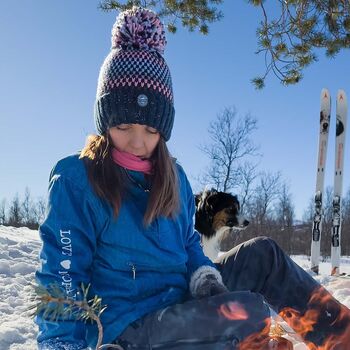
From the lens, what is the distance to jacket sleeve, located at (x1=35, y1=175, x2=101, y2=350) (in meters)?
1.52

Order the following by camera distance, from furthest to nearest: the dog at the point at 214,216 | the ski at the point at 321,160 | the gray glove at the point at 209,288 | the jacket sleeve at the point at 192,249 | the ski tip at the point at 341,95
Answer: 1. the ski tip at the point at 341,95
2. the ski at the point at 321,160
3. the dog at the point at 214,216
4. the jacket sleeve at the point at 192,249
5. the gray glove at the point at 209,288

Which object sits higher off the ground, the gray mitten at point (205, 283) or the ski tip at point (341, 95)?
the ski tip at point (341, 95)

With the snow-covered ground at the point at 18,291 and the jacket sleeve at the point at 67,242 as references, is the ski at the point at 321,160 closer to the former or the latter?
the snow-covered ground at the point at 18,291

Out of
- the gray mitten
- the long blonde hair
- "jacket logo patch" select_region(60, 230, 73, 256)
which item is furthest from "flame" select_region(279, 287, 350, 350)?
"jacket logo patch" select_region(60, 230, 73, 256)

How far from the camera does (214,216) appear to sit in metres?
7.14

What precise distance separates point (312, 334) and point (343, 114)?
24.5ft

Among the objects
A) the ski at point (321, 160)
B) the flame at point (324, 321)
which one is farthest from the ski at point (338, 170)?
the flame at point (324, 321)

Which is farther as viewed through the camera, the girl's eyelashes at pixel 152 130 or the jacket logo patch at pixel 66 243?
the girl's eyelashes at pixel 152 130

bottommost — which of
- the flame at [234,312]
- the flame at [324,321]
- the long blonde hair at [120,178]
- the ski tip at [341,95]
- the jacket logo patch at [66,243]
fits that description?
the flame at [324,321]

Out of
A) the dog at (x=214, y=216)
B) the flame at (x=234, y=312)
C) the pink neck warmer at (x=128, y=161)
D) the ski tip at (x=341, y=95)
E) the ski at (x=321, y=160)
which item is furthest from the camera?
the ski tip at (x=341, y=95)

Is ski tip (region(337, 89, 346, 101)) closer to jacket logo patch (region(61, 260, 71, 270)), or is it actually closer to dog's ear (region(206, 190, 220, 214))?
dog's ear (region(206, 190, 220, 214))

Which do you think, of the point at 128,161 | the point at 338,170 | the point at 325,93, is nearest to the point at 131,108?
the point at 128,161

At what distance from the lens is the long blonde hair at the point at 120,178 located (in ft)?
5.62

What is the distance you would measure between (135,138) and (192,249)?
21.5 inches
